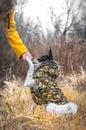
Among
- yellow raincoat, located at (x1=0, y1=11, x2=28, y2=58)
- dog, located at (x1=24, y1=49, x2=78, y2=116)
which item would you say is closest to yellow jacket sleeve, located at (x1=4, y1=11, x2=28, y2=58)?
yellow raincoat, located at (x1=0, y1=11, x2=28, y2=58)

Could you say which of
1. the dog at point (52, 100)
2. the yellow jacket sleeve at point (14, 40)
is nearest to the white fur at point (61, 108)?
the dog at point (52, 100)

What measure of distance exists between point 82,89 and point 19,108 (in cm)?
150

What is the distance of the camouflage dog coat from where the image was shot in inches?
150

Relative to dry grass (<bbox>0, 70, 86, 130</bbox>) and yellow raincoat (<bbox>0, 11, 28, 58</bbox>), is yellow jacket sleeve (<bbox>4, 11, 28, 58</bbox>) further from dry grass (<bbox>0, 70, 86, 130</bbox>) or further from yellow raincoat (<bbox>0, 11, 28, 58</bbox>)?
dry grass (<bbox>0, 70, 86, 130</bbox>)

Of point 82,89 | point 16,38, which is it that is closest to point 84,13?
point 82,89

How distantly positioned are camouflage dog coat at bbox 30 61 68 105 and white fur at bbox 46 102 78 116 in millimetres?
43

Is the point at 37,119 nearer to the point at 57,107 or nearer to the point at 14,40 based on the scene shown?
the point at 57,107

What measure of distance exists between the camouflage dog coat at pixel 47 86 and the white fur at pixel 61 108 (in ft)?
0.14

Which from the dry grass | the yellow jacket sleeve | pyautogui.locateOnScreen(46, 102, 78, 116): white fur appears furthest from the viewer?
the yellow jacket sleeve

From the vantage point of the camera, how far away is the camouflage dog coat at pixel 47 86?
12.5ft

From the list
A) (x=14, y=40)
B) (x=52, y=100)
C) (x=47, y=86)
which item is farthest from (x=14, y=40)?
(x=52, y=100)

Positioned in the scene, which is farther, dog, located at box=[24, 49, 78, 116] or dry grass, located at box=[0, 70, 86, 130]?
dog, located at box=[24, 49, 78, 116]

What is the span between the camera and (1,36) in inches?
288

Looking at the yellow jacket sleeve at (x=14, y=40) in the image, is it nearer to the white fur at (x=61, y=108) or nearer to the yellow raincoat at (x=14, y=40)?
the yellow raincoat at (x=14, y=40)
